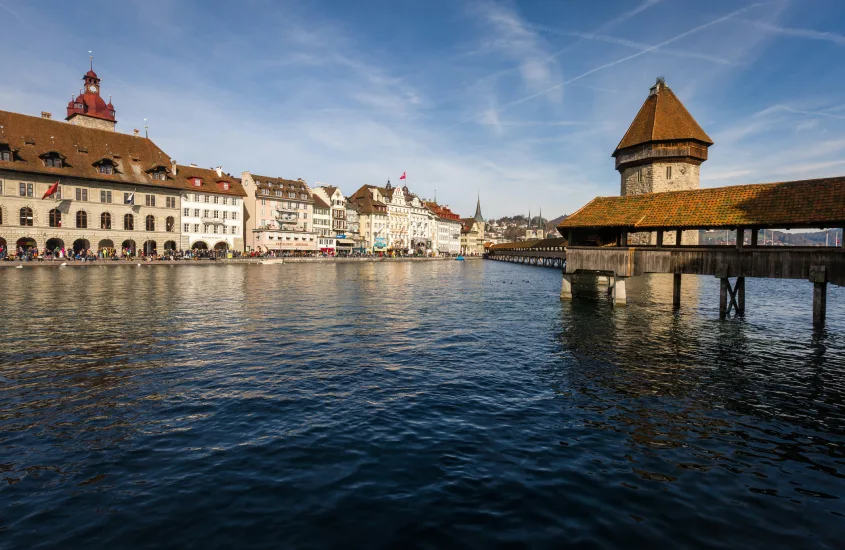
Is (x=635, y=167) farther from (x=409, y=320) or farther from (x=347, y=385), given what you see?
(x=347, y=385)

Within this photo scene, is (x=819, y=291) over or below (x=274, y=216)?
below

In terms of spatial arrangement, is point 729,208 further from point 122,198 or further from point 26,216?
point 26,216

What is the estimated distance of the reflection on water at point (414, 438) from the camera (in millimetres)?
6676

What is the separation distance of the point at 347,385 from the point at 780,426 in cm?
1033

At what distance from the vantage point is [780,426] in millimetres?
10453

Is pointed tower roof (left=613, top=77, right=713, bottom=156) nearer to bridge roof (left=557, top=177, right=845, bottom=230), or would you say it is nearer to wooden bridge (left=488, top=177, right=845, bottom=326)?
wooden bridge (left=488, top=177, right=845, bottom=326)

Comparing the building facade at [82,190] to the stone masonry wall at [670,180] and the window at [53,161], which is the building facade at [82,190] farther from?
the stone masonry wall at [670,180]

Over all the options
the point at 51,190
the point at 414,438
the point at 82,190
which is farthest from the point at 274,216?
the point at 414,438

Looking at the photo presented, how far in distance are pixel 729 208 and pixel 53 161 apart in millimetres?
73829

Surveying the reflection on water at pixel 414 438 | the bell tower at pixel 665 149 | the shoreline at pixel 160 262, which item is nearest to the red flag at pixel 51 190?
the shoreline at pixel 160 262

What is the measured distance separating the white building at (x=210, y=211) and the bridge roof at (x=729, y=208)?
6708 centimetres

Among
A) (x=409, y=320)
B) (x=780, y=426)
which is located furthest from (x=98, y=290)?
A: (x=780, y=426)

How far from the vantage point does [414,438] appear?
9.54 m

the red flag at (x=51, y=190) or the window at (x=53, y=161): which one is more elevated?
the window at (x=53, y=161)
